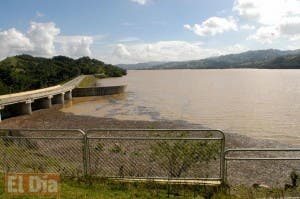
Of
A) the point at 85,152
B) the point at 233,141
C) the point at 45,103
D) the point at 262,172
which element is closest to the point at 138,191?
the point at 85,152

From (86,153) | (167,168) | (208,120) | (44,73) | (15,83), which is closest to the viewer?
(86,153)

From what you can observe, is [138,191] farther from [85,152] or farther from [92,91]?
[92,91]

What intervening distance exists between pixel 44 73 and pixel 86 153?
104 meters

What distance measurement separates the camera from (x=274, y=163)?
17453 mm

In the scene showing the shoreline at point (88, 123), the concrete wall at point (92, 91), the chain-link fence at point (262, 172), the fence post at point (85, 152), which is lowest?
the shoreline at point (88, 123)

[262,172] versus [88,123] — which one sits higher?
[262,172]

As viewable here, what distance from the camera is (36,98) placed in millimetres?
45438

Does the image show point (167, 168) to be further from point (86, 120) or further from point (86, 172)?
point (86, 120)

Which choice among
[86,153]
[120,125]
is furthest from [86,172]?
[120,125]

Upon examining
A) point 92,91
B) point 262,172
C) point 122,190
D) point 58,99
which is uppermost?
point 122,190

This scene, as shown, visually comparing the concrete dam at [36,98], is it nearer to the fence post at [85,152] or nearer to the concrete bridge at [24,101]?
the concrete bridge at [24,101]

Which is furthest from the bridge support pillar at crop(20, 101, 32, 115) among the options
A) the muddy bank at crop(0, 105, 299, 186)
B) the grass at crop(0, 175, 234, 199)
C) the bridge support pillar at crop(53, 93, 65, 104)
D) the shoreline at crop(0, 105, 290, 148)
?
the grass at crop(0, 175, 234, 199)

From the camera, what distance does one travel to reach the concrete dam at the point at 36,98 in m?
40.6

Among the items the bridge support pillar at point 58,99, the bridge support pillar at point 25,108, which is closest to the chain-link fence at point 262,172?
the bridge support pillar at point 25,108
